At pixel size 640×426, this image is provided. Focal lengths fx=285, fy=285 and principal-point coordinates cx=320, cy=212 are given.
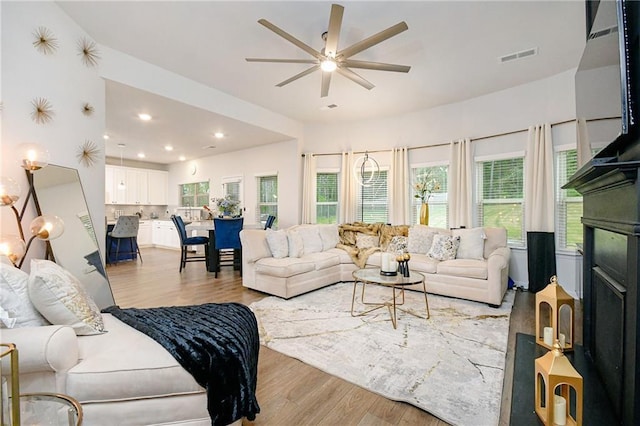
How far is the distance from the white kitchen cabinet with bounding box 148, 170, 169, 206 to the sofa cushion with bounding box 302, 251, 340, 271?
7.02 meters

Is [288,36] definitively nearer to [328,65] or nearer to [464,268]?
[328,65]

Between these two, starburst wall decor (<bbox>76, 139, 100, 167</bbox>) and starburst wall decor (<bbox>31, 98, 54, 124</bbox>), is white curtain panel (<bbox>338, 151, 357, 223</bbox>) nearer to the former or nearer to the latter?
starburst wall decor (<bbox>76, 139, 100, 167</bbox>)

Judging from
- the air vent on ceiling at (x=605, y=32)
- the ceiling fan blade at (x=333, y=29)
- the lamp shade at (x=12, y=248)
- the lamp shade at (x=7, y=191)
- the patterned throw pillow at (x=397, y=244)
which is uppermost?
the ceiling fan blade at (x=333, y=29)

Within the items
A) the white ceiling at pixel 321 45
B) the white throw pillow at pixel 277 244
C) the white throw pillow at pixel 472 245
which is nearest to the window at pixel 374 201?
the white ceiling at pixel 321 45

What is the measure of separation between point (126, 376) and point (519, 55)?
470 cm

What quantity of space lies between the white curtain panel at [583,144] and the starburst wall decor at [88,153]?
4.29m

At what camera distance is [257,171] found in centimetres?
693

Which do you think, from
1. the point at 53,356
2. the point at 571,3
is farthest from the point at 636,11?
the point at 53,356

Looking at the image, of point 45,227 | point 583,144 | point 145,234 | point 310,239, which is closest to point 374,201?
point 310,239

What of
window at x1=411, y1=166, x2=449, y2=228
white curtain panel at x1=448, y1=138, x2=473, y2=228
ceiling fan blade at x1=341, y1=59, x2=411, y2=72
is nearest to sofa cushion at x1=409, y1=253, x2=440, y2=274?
white curtain panel at x1=448, y1=138, x2=473, y2=228

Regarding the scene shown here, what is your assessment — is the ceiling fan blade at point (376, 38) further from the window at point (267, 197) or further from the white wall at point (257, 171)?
the window at point (267, 197)

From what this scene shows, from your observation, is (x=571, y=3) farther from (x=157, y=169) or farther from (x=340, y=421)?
(x=157, y=169)

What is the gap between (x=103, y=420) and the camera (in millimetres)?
1283

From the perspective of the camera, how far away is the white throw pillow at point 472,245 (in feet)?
13.1
